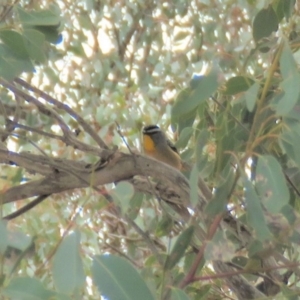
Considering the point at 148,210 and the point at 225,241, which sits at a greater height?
the point at 148,210

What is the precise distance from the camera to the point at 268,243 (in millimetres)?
691

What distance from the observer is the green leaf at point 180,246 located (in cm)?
64

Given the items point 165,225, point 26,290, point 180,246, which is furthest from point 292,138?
point 165,225

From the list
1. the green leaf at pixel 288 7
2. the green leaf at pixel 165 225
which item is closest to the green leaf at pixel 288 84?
the green leaf at pixel 288 7

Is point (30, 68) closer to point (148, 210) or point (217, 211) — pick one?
point (217, 211)

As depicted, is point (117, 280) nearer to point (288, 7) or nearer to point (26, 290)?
point (26, 290)

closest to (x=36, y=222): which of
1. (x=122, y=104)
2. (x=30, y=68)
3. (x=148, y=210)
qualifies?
(x=148, y=210)

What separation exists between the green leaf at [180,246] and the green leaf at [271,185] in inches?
4.1

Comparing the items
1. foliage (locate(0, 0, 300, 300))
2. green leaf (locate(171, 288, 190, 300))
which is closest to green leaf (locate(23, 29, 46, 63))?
foliage (locate(0, 0, 300, 300))

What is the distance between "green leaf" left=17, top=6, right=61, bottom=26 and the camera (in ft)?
2.38

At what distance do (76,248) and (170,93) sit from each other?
4.27 ft

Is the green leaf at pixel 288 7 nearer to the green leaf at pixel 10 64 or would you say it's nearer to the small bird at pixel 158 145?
the green leaf at pixel 10 64

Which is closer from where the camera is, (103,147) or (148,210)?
(103,147)

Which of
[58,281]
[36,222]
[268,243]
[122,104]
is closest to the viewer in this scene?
[58,281]
